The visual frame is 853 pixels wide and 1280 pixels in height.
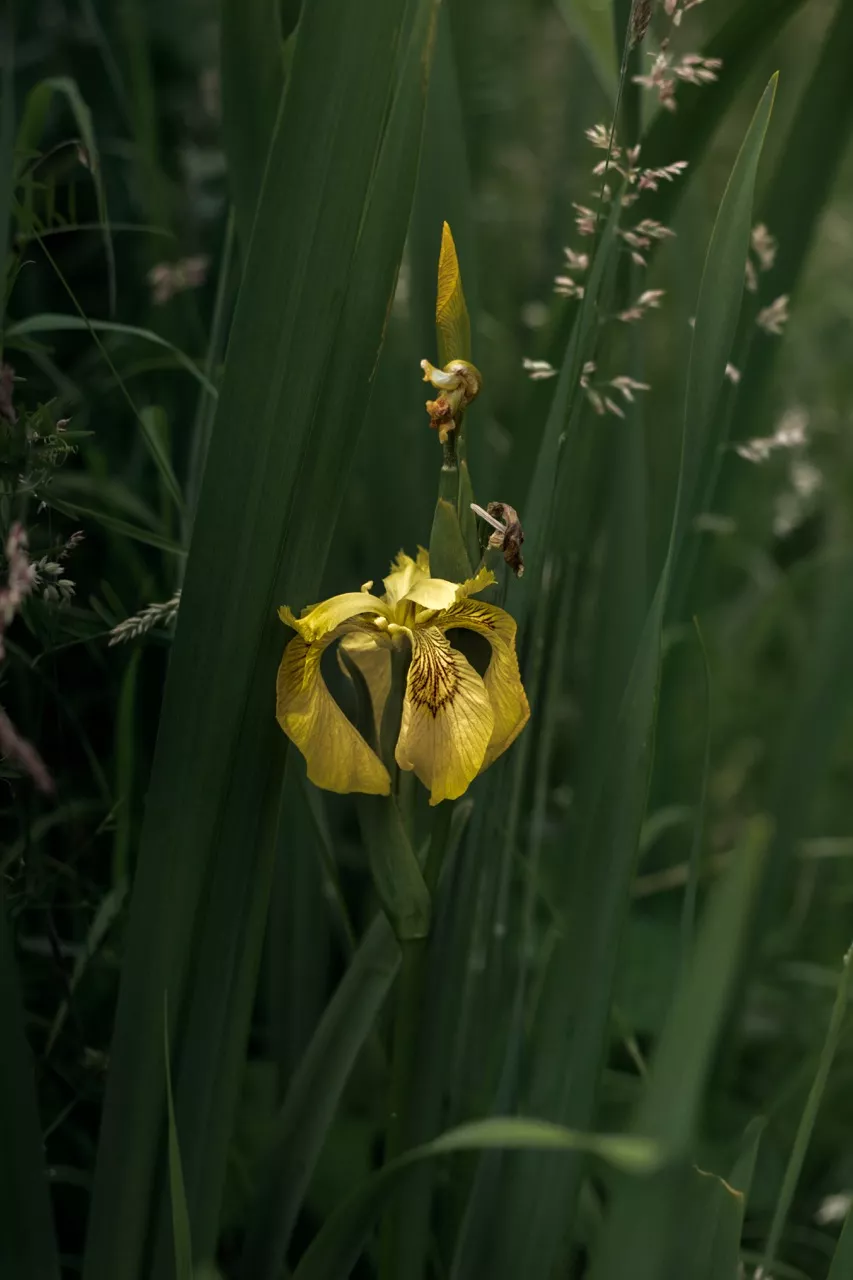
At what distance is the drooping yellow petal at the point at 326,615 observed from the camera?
58 cm

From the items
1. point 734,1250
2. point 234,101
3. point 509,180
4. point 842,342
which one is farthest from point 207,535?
point 842,342

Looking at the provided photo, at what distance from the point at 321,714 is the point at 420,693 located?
2.1 inches

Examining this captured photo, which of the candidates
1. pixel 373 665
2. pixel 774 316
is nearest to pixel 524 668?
pixel 373 665

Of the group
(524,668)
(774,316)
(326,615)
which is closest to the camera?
(326,615)

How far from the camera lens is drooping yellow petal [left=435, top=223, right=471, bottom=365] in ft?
1.91

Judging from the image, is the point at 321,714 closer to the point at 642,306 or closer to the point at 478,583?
the point at 478,583

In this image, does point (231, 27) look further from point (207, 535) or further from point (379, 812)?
point (379, 812)

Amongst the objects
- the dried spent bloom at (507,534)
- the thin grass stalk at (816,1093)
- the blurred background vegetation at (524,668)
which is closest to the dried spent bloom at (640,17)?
the blurred background vegetation at (524,668)

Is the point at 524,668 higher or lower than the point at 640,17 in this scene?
lower

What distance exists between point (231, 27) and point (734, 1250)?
72 centimetres

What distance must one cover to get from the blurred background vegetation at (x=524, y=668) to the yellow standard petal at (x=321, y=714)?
49 millimetres

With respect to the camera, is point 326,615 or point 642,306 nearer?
point 326,615

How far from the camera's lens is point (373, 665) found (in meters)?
0.67

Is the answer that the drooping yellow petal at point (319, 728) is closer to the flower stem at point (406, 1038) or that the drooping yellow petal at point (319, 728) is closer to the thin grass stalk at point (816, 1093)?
the flower stem at point (406, 1038)
